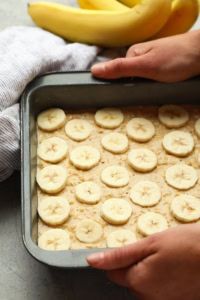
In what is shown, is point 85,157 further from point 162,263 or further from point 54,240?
point 162,263

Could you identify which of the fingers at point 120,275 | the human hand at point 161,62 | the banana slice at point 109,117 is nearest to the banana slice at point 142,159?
the banana slice at point 109,117

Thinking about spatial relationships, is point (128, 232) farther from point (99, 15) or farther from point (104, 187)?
point (99, 15)

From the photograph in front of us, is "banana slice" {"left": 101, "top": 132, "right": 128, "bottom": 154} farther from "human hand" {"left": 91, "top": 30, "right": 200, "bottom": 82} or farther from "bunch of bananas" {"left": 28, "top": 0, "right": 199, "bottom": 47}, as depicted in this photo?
"bunch of bananas" {"left": 28, "top": 0, "right": 199, "bottom": 47}

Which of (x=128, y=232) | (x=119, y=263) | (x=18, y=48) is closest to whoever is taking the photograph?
(x=119, y=263)

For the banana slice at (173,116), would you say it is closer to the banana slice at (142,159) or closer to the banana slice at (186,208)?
the banana slice at (142,159)

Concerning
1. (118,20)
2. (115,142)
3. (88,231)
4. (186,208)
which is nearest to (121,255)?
(88,231)

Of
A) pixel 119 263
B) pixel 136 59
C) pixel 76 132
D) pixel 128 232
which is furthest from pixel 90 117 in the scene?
pixel 119 263

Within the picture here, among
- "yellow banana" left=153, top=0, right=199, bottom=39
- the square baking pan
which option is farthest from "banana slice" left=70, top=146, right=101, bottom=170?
"yellow banana" left=153, top=0, right=199, bottom=39
